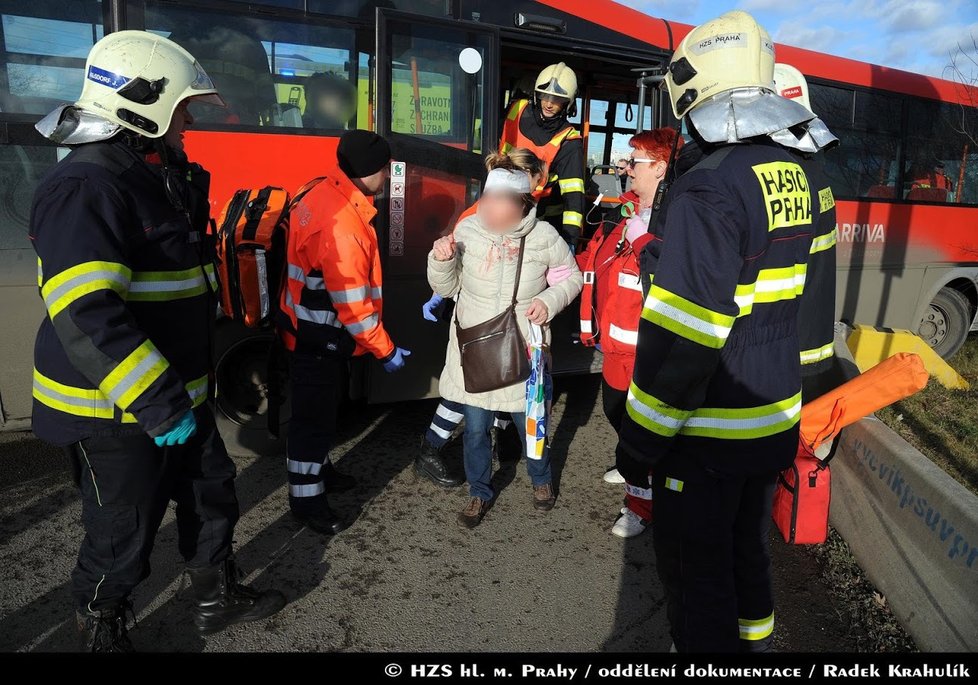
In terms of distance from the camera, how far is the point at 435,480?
3.95 m

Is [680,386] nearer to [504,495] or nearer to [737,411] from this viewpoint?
[737,411]

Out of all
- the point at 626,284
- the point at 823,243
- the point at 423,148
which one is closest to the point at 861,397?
the point at 823,243

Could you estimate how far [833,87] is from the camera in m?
5.73

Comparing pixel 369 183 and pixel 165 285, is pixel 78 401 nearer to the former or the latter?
pixel 165 285

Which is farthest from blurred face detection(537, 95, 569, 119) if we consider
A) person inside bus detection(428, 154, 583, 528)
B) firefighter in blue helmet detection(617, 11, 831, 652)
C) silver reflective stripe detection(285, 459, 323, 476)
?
silver reflective stripe detection(285, 459, 323, 476)

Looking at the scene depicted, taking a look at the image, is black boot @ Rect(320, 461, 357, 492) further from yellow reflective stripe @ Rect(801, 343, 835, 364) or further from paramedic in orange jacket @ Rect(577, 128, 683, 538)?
yellow reflective stripe @ Rect(801, 343, 835, 364)

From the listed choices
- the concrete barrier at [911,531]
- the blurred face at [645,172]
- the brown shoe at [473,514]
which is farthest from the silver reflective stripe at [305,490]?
the concrete barrier at [911,531]

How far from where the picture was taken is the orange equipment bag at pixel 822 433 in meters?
2.81

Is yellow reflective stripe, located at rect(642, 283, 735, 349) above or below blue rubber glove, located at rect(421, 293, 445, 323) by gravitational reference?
above

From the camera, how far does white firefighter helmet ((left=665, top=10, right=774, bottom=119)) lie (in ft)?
6.17

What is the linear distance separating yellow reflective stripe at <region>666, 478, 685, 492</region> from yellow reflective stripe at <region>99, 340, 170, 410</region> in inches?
61.2

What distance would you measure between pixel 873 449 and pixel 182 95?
10.3 feet

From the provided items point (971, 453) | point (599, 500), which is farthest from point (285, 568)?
point (971, 453)

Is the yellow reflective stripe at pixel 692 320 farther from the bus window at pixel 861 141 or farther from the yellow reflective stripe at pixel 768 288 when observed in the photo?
the bus window at pixel 861 141
